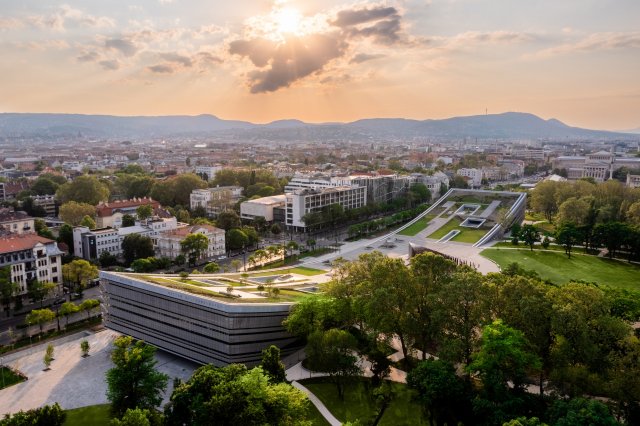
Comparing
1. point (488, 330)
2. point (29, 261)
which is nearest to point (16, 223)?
point (29, 261)

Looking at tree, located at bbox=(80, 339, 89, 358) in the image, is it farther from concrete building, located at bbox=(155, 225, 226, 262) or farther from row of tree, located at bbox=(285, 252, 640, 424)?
concrete building, located at bbox=(155, 225, 226, 262)

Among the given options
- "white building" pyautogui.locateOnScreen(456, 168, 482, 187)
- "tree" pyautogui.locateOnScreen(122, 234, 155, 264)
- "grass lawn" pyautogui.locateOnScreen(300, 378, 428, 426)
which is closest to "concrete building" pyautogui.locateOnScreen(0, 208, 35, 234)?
"tree" pyautogui.locateOnScreen(122, 234, 155, 264)

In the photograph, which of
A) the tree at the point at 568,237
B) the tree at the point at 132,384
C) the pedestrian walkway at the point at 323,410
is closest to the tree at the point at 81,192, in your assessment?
the tree at the point at 132,384

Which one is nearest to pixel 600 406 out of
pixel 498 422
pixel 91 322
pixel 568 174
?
pixel 498 422

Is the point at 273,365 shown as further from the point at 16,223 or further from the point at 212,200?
the point at 212,200

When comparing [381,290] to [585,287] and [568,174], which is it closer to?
[585,287]

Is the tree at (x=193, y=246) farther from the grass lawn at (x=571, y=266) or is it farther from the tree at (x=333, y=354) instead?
the tree at (x=333, y=354)
